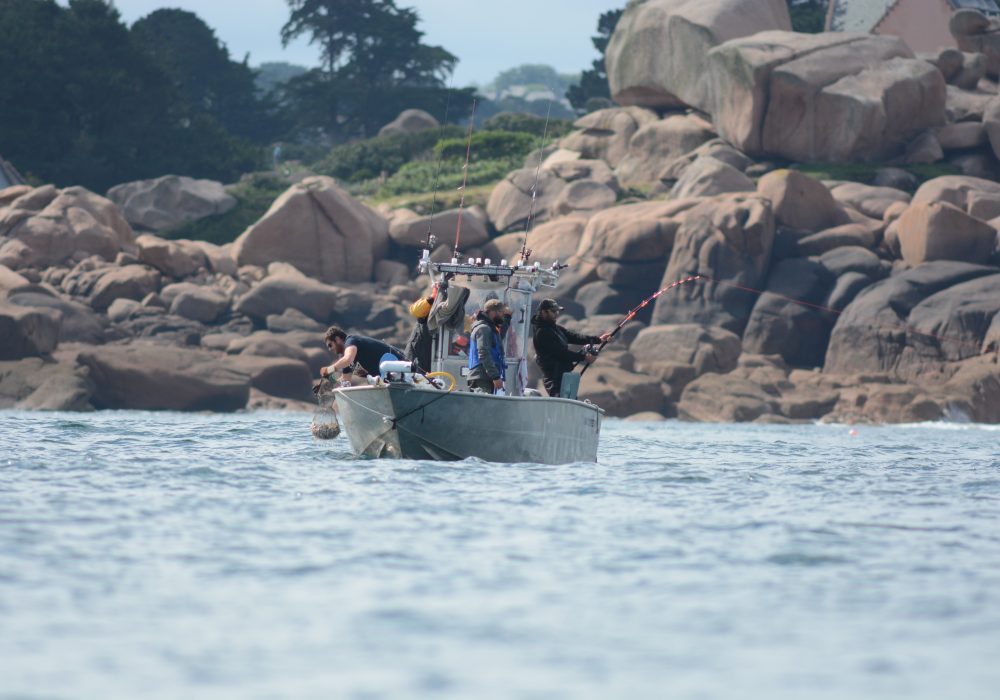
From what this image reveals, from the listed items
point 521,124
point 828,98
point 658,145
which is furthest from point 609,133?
point 521,124

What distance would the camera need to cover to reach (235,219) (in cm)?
5650

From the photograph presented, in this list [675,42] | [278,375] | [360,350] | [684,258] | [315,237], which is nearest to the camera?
[360,350]

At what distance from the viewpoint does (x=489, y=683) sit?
6953 millimetres

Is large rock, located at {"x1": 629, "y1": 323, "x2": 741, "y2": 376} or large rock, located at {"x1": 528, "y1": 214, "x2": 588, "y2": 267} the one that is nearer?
large rock, located at {"x1": 629, "y1": 323, "x2": 741, "y2": 376}

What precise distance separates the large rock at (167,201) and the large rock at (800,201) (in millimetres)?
22726

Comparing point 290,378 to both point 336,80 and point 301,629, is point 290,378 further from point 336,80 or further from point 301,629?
point 336,80

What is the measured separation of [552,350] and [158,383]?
64.9 feet

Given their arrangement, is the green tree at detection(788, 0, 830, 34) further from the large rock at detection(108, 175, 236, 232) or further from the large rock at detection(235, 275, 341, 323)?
the large rock at detection(235, 275, 341, 323)

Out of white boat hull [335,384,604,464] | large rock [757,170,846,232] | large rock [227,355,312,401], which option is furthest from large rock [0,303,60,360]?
large rock [757,170,846,232]

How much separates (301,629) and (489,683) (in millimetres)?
1413

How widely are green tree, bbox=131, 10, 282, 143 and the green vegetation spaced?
61.1 ft

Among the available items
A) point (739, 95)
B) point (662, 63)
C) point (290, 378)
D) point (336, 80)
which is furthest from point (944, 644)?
point (336, 80)

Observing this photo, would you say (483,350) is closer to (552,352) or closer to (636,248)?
(552,352)

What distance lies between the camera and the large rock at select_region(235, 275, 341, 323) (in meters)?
43.4
